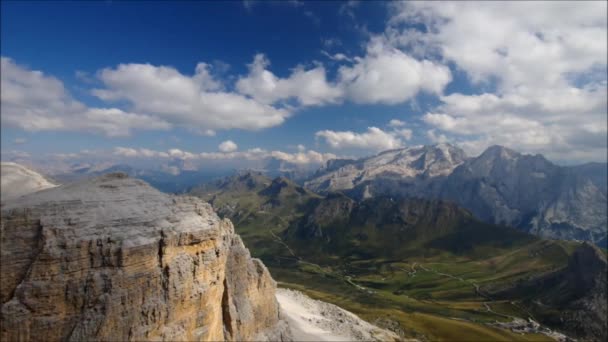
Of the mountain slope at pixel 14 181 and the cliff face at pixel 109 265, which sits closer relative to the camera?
the mountain slope at pixel 14 181

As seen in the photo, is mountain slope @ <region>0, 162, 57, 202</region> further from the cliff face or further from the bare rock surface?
the bare rock surface

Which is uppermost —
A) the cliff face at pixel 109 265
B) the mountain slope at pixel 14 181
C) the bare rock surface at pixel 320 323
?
the mountain slope at pixel 14 181

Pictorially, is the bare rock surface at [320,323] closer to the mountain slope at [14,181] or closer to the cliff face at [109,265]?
the cliff face at [109,265]

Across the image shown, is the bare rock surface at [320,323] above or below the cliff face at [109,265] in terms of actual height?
below

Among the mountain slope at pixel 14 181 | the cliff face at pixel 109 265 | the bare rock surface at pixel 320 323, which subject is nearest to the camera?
the mountain slope at pixel 14 181

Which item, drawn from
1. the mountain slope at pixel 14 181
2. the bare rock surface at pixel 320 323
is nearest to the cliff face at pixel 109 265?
the mountain slope at pixel 14 181

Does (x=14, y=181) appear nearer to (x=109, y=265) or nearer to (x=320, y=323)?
(x=109, y=265)

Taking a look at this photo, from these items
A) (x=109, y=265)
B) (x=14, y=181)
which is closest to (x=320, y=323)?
(x=109, y=265)

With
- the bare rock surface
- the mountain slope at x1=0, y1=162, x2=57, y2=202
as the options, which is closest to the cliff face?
the mountain slope at x1=0, y1=162, x2=57, y2=202
